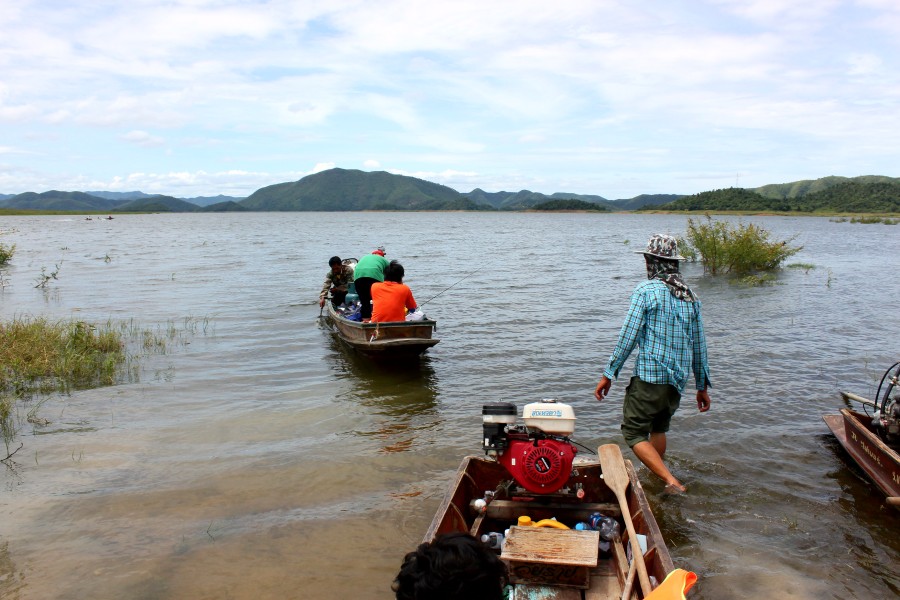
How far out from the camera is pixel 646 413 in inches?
209

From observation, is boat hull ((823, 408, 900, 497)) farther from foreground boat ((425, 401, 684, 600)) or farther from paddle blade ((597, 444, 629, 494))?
paddle blade ((597, 444, 629, 494))

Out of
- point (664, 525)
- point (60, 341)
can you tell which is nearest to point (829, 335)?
point (664, 525)

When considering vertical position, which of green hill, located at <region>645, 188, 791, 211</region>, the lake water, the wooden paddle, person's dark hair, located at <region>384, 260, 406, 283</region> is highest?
green hill, located at <region>645, 188, 791, 211</region>

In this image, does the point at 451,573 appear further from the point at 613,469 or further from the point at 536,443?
the point at 613,469

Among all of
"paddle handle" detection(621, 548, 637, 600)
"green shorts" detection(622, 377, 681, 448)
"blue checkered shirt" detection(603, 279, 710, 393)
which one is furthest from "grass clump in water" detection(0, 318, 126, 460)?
"paddle handle" detection(621, 548, 637, 600)

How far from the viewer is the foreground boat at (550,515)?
3.89m

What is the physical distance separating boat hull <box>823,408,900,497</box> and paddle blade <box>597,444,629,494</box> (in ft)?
8.38

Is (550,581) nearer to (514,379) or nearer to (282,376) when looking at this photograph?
(514,379)

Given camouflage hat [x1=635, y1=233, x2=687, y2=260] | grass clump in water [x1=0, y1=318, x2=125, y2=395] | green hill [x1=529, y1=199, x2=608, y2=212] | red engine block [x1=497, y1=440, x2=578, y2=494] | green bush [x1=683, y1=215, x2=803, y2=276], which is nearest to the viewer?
red engine block [x1=497, y1=440, x2=578, y2=494]

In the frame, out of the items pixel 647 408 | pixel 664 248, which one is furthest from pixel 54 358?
pixel 664 248

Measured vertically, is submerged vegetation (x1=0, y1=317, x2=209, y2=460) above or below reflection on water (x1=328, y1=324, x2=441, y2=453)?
above

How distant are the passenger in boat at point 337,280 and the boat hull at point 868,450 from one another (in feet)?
32.1

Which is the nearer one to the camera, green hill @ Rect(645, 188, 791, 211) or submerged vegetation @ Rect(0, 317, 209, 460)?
submerged vegetation @ Rect(0, 317, 209, 460)

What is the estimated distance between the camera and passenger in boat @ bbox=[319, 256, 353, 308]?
45.4 feet
